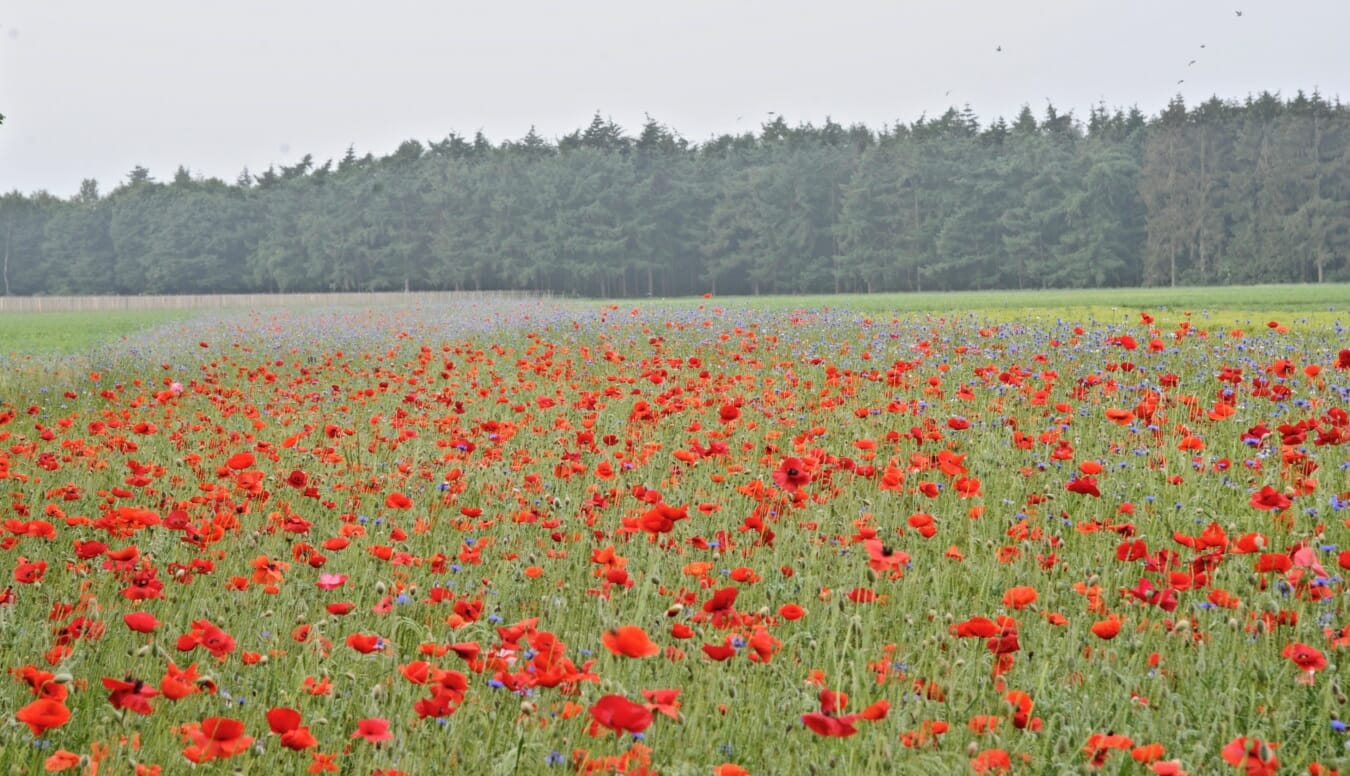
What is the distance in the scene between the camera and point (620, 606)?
367cm

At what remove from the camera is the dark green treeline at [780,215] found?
6512cm

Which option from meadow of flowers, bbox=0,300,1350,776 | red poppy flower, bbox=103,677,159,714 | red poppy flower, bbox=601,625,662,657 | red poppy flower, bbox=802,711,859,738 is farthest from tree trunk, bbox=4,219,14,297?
red poppy flower, bbox=802,711,859,738

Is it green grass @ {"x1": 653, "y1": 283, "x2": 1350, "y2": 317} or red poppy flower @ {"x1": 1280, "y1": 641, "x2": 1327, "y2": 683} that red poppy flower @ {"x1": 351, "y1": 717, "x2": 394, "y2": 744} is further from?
green grass @ {"x1": 653, "y1": 283, "x2": 1350, "y2": 317}

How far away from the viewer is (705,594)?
379 centimetres

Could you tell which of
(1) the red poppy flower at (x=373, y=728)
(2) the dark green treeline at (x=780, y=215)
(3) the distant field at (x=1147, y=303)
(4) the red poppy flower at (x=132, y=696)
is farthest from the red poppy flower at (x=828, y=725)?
(2) the dark green treeline at (x=780, y=215)

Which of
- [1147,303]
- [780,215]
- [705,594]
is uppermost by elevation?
[780,215]

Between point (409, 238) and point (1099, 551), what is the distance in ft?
270

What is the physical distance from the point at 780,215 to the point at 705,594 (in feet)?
239

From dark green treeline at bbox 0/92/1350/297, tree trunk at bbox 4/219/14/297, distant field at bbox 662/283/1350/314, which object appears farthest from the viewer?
tree trunk at bbox 4/219/14/297

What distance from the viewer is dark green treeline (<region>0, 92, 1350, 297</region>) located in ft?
214

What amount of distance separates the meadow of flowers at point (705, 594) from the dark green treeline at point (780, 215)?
63.9 metres

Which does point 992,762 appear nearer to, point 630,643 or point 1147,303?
point 630,643

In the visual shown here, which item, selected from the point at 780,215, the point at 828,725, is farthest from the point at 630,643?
the point at 780,215

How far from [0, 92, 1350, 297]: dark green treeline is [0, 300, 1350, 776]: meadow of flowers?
63894mm
